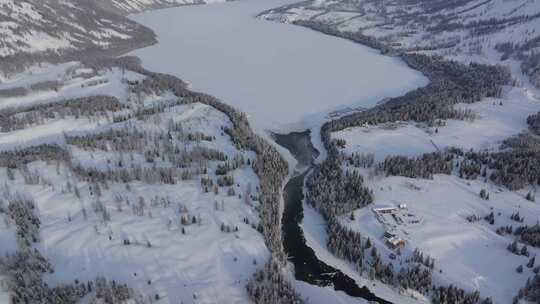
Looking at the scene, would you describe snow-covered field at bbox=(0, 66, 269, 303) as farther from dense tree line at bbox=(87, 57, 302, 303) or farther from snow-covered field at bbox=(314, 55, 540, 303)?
snow-covered field at bbox=(314, 55, 540, 303)

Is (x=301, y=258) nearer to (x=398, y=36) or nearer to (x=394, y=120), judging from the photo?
(x=394, y=120)

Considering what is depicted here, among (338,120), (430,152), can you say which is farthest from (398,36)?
(430,152)

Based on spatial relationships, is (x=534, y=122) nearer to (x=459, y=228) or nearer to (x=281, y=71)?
(x=459, y=228)

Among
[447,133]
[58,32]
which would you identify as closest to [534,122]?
[447,133]

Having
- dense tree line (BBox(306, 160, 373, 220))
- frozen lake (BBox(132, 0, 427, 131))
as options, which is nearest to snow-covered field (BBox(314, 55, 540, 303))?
dense tree line (BBox(306, 160, 373, 220))

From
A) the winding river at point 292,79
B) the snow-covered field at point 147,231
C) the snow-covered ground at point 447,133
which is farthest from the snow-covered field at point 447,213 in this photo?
the snow-covered field at point 147,231
